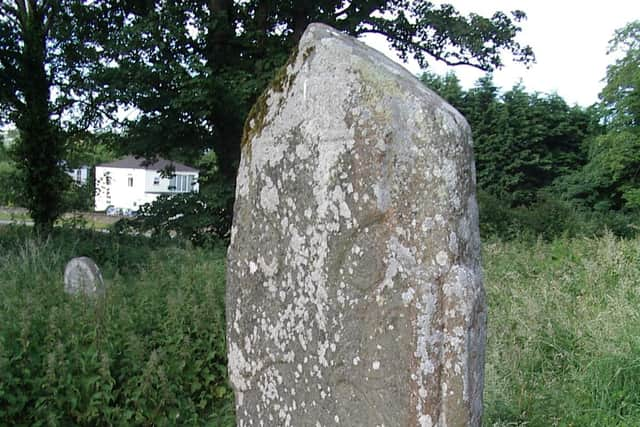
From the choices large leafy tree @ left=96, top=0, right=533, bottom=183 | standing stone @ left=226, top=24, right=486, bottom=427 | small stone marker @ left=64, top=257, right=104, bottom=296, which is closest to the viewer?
standing stone @ left=226, top=24, right=486, bottom=427

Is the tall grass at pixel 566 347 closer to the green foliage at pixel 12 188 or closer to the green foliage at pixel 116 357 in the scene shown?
the green foliage at pixel 116 357

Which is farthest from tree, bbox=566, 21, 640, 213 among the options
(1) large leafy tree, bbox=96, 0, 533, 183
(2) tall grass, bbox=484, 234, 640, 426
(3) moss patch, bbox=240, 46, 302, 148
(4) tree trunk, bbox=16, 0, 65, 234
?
(3) moss patch, bbox=240, 46, 302, 148

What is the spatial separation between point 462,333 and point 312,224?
2.39 ft

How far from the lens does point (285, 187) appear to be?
8.04ft

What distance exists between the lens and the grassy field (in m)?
3.79

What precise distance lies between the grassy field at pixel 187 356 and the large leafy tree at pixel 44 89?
6607mm

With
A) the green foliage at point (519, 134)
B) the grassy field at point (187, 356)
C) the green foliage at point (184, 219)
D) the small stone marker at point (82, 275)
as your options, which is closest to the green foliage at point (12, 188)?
the green foliage at point (184, 219)

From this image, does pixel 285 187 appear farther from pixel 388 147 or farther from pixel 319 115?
pixel 388 147

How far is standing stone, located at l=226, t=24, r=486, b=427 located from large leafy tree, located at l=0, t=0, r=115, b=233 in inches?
401

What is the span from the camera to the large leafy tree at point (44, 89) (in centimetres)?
1169

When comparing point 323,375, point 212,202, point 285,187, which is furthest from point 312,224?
point 212,202

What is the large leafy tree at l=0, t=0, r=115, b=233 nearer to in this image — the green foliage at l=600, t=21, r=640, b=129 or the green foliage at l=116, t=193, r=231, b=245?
the green foliage at l=116, t=193, r=231, b=245

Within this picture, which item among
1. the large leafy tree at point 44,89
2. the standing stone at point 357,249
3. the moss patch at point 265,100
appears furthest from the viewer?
the large leafy tree at point 44,89

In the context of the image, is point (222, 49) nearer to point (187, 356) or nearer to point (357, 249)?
point (187, 356)
